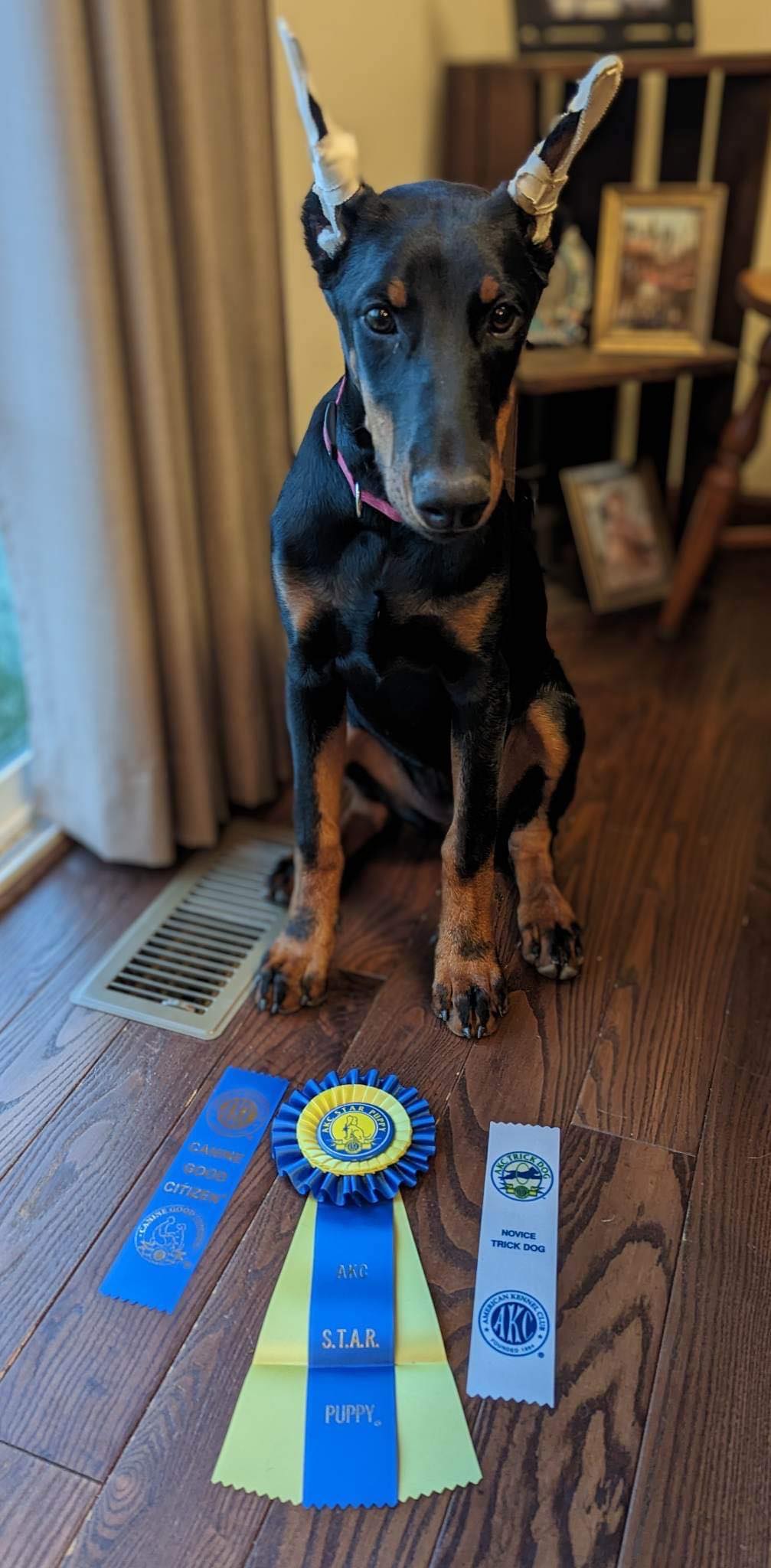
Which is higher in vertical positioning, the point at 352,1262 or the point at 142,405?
the point at 142,405

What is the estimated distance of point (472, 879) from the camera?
1697mm

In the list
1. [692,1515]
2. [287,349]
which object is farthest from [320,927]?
[287,349]

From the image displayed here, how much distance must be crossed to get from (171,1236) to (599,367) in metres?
2.16

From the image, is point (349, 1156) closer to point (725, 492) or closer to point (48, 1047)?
point (48, 1047)

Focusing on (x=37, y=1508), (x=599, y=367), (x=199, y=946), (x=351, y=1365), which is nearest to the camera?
(x=37, y=1508)

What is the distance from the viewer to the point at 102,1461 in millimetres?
1229

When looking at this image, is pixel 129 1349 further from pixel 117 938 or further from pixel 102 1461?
pixel 117 938

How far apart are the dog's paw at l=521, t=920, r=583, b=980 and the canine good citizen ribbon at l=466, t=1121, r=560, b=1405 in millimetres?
311

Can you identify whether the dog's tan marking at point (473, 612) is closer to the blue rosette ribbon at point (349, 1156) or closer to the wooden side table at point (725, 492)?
the blue rosette ribbon at point (349, 1156)

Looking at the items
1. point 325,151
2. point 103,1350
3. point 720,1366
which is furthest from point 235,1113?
point 325,151

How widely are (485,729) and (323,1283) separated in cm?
73

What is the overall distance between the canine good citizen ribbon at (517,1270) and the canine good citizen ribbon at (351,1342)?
2.3 inches

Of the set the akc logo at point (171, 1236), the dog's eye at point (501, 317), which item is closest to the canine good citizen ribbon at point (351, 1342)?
the akc logo at point (171, 1236)

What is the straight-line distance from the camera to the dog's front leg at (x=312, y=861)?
1706 millimetres
